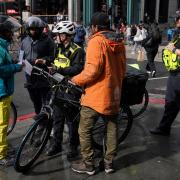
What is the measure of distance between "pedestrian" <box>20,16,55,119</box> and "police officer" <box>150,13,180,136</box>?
1.57 meters

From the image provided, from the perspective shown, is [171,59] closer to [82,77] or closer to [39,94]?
[82,77]

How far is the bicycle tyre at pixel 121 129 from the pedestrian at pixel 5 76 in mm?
1113

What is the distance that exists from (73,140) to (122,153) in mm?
691

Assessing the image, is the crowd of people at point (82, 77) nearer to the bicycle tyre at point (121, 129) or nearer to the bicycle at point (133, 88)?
the bicycle tyre at point (121, 129)

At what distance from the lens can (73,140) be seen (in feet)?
17.2

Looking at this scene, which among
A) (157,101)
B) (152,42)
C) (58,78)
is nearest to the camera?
(58,78)

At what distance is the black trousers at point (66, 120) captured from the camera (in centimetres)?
511

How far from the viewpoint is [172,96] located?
5.95 meters

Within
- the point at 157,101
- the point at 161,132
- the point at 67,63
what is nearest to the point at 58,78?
the point at 67,63

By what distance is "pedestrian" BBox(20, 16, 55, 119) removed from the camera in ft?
18.1

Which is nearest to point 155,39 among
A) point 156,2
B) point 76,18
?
point 76,18

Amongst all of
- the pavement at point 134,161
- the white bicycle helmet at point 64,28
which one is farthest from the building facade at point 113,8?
the white bicycle helmet at point 64,28

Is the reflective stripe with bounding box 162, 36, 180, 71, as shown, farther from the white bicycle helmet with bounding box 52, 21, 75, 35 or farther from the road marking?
the road marking

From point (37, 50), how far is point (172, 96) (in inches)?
76.4
